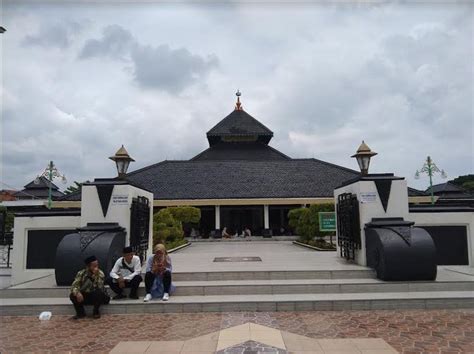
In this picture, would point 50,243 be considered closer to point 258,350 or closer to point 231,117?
point 258,350

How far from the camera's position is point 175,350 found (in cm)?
418

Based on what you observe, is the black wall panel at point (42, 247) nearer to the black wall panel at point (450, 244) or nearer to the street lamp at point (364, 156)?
the street lamp at point (364, 156)

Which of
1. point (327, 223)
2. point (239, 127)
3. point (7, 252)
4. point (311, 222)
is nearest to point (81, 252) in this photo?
point (7, 252)

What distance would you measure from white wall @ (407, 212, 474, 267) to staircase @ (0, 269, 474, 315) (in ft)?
4.90

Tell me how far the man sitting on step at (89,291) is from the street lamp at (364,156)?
5910mm

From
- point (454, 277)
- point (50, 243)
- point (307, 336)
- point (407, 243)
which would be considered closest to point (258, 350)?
point (307, 336)

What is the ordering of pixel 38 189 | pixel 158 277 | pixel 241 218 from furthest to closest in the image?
pixel 38 189
pixel 241 218
pixel 158 277

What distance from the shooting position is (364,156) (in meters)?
8.22

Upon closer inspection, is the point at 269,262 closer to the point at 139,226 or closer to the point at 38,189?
the point at 139,226

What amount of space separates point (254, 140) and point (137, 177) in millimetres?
11058

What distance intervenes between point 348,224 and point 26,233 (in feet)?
23.6

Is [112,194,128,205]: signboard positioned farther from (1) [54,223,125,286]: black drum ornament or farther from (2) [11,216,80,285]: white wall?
(2) [11,216,80,285]: white wall

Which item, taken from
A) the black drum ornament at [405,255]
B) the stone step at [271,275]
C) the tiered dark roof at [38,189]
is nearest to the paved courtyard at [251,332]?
the black drum ornament at [405,255]

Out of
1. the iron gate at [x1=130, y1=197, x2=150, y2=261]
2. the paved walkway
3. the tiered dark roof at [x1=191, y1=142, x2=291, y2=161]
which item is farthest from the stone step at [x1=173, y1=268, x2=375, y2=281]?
the tiered dark roof at [x1=191, y1=142, x2=291, y2=161]
